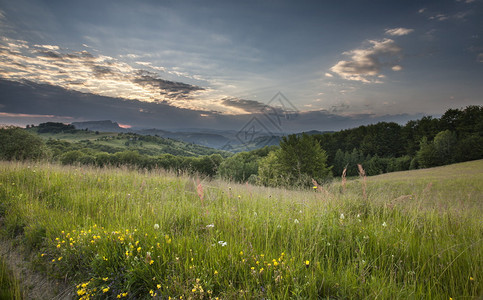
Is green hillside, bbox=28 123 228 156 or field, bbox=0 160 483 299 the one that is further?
green hillside, bbox=28 123 228 156

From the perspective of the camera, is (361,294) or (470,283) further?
(470,283)

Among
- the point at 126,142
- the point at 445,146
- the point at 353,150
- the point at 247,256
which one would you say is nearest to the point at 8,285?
the point at 247,256

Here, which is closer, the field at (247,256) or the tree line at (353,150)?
the field at (247,256)

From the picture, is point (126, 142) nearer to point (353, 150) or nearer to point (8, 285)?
point (353, 150)

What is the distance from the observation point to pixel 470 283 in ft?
7.93

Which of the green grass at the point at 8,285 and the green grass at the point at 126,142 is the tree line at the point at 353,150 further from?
the green grass at the point at 126,142

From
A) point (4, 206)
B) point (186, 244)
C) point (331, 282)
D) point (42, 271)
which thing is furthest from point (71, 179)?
point (331, 282)

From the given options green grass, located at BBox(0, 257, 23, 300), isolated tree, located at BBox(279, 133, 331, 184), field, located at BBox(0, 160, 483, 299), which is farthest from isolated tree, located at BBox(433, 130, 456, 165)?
green grass, located at BBox(0, 257, 23, 300)

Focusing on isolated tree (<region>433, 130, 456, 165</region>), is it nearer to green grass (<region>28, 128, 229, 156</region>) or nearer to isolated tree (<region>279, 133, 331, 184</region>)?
isolated tree (<region>279, 133, 331, 184</region>)

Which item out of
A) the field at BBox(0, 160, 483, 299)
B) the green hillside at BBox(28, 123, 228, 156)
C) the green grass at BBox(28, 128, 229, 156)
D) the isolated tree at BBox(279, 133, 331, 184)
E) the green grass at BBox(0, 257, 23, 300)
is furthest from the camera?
the green grass at BBox(28, 128, 229, 156)

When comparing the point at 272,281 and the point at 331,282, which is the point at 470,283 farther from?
the point at 272,281

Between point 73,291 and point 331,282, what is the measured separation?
3.17m

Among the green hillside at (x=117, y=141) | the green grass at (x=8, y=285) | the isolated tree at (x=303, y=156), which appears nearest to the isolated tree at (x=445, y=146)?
the isolated tree at (x=303, y=156)

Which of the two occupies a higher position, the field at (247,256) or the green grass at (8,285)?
the field at (247,256)
